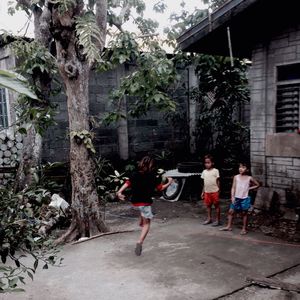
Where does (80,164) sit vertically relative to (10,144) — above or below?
below

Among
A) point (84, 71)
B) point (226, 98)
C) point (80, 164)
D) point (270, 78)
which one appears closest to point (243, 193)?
point (270, 78)

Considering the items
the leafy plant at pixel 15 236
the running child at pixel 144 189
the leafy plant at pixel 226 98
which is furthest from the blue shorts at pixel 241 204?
the leafy plant at pixel 15 236

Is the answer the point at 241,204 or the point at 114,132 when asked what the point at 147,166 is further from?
the point at 114,132

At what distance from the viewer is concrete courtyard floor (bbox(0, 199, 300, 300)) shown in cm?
389

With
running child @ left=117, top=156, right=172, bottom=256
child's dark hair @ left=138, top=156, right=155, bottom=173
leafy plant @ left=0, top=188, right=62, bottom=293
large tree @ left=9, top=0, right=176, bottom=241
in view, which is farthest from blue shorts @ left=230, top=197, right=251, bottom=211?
leafy plant @ left=0, top=188, right=62, bottom=293

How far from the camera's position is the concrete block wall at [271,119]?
6.65 m

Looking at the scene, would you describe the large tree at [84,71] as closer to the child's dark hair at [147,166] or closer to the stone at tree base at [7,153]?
the child's dark hair at [147,166]

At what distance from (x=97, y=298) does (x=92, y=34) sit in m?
3.50

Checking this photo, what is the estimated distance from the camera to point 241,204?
6.14m

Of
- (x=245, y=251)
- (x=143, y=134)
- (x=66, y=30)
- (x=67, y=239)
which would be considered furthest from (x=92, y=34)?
(x=143, y=134)

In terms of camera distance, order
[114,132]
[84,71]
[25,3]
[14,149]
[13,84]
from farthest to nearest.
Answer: [114,132], [14,149], [25,3], [84,71], [13,84]

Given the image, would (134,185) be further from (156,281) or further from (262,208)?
(262,208)

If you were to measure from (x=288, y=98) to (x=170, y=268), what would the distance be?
4110 millimetres

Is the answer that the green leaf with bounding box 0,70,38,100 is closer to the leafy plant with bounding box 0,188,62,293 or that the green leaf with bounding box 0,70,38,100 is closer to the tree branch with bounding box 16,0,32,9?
the leafy plant with bounding box 0,188,62,293
